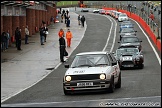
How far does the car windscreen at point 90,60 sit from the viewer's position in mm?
16844

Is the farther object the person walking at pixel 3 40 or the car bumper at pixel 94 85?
the person walking at pixel 3 40

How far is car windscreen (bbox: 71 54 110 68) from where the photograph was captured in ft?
55.3

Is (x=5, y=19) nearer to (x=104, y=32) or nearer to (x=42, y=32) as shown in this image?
(x=42, y=32)

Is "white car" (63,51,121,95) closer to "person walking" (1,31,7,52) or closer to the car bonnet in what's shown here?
the car bonnet

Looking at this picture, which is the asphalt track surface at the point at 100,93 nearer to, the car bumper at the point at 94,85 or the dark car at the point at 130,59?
the car bumper at the point at 94,85

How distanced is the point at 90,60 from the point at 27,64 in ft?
45.1

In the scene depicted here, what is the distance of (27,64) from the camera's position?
30.3m

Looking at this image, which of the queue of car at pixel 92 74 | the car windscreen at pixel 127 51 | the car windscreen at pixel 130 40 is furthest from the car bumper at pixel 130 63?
the car windscreen at pixel 130 40

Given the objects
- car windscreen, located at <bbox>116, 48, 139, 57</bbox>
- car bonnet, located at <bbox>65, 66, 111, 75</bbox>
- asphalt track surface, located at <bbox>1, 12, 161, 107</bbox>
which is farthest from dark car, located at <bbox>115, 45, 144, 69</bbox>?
car bonnet, located at <bbox>65, 66, 111, 75</bbox>

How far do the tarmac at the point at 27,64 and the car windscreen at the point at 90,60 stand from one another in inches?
105

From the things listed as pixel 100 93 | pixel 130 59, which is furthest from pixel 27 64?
pixel 100 93

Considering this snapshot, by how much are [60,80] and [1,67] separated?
6.93 metres

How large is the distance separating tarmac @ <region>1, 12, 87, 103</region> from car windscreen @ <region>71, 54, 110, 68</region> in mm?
2677

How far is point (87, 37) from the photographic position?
167 ft
